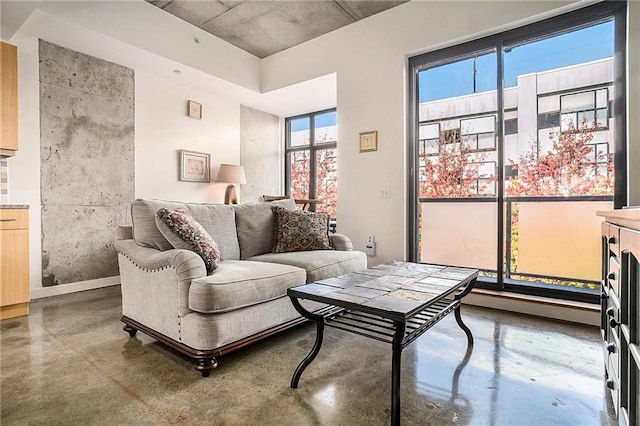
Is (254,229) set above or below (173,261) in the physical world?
above

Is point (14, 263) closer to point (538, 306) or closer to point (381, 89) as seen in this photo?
point (381, 89)

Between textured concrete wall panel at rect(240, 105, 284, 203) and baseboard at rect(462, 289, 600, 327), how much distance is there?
3685 mm

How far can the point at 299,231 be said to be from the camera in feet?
9.57

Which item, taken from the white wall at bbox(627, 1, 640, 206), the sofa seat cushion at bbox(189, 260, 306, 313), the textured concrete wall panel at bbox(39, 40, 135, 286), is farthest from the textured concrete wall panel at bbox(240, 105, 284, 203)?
the white wall at bbox(627, 1, 640, 206)

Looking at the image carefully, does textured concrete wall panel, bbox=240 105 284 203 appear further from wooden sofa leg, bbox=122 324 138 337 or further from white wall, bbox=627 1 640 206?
white wall, bbox=627 1 640 206

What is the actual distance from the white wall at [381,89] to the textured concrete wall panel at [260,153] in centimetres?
165

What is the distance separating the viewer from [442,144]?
347 centimetres

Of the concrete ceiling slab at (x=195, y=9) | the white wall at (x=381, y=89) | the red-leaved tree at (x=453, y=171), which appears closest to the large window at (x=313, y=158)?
the white wall at (x=381, y=89)

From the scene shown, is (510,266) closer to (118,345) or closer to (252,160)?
(118,345)

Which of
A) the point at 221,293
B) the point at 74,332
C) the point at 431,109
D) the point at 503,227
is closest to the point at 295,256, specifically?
the point at 221,293

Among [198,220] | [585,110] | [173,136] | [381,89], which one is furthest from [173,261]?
[585,110]

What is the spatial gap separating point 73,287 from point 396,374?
3.64 m

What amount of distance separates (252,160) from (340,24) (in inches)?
97.1

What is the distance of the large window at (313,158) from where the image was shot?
17.9 ft
